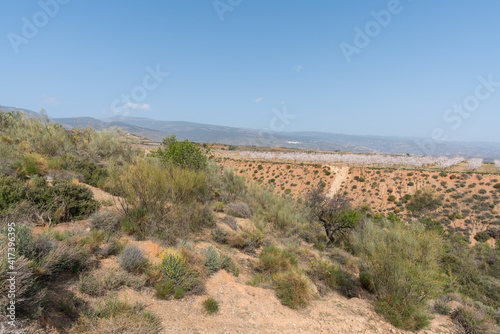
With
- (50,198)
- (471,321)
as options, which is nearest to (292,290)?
(471,321)

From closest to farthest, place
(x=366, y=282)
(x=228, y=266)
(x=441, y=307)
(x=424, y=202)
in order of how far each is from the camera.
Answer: (x=228, y=266)
(x=441, y=307)
(x=366, y=282)
(x=424, y=202)

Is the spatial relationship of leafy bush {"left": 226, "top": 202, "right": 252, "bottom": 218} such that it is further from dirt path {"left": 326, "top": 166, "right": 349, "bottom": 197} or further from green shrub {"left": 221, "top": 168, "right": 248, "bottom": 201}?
Result: dirt path {"left": 326, "top": 166, "right": 349, "bottom": 197}

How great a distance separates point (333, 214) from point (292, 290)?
8.64m

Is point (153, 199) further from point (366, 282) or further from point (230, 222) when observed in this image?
point (366, 282)

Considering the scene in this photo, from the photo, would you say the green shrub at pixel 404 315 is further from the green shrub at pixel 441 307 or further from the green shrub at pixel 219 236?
the green shrub at pixel 219 236

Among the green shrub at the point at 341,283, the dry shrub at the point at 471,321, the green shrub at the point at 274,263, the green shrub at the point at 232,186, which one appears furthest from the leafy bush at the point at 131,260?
the green shrub at the point at 232,186

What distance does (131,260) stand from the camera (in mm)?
5102

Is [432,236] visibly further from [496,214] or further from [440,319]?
[496,214]

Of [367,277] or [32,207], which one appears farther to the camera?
[367,277]

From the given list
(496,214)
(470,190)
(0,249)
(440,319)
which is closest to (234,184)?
(440,319)

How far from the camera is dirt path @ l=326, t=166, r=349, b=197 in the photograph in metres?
36.6

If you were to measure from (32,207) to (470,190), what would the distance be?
44.0 m

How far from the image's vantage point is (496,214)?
2533 centimetres

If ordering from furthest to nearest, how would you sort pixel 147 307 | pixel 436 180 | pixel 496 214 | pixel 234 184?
pixel 436 180 → pixel 496 214 → pixel 234 184 → pixel 147 307
